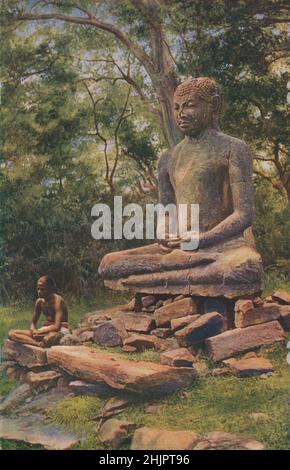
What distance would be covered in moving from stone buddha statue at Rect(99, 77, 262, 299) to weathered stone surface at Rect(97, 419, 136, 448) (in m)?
1.37

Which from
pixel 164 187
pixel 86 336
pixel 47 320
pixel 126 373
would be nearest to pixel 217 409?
pixel 126 373

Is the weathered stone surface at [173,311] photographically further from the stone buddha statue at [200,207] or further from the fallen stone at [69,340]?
the fallen stone at [69,340]

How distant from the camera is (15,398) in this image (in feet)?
25.4

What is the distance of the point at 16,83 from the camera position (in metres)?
9.81

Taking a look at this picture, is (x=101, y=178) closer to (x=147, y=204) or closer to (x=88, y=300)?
(x=147, y=204)

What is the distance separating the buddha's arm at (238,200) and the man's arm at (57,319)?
1.52 meters

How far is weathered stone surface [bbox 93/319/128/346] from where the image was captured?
7844mm

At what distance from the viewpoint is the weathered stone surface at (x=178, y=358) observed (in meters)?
7.28

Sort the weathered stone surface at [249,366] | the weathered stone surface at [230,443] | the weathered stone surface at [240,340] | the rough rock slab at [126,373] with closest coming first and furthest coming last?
the weathered stone surface at [230,443]
the rough rock slab at [126,373]
the weathered stone surface at [249,366]
the weathered stone surface at [240,340]

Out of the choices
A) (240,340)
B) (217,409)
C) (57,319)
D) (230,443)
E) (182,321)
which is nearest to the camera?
(230,443)

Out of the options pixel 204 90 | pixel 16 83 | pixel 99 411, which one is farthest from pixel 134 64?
pixel 99 411

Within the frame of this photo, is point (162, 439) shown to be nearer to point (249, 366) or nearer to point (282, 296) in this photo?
point (249, 366)

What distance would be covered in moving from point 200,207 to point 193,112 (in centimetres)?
91

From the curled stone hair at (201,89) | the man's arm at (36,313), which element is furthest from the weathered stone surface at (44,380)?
the curled stone hair at (201,89)
